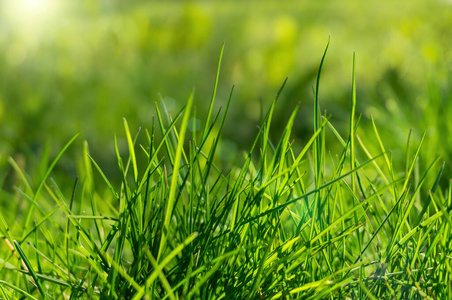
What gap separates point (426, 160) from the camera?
3.61 feet

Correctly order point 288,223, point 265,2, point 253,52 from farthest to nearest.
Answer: point 265,2 → point 253,52 → point 288,223

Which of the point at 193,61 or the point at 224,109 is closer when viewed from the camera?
the point at 224,109

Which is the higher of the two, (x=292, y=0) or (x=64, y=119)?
(x=292, y=0)

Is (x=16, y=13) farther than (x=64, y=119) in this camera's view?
Yes

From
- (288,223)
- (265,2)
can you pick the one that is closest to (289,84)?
(265,2)

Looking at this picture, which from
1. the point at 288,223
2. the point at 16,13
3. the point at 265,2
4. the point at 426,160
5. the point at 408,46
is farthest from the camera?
the point at 265,2

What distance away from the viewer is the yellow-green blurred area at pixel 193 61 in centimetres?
249

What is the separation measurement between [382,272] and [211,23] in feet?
→ 10.1

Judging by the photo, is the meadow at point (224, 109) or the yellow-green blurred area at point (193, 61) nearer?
the meadow at point (224, 109)

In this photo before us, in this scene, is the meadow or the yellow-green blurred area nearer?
the meadow

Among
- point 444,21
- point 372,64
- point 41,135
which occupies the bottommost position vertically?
point 41,135

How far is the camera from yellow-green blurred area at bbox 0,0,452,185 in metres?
2.49

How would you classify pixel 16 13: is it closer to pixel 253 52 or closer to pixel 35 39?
pixel 35 39

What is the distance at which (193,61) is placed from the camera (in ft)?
10.4
